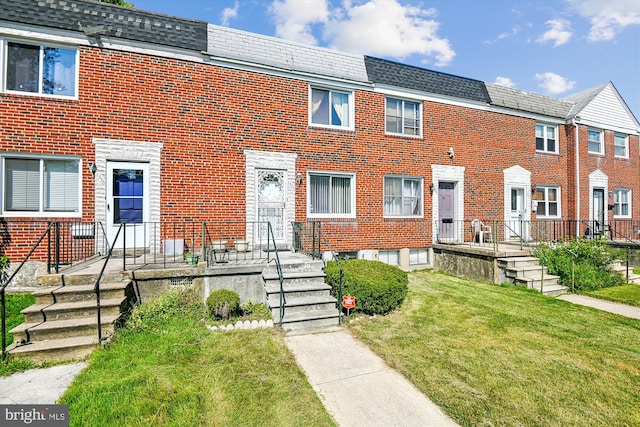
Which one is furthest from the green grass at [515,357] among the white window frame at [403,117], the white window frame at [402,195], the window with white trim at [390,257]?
the white window frame at [403,117]

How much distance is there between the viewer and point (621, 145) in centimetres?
1620

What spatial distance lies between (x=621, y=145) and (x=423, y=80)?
12683 millimetres

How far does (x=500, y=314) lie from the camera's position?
6.42 meters

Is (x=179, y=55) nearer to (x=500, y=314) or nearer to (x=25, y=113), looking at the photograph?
(x=25, y=113)

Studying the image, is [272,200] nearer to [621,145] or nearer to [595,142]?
[595,142]

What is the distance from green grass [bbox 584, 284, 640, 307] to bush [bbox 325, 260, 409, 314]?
5352mm

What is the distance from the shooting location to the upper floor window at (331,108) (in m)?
10.2

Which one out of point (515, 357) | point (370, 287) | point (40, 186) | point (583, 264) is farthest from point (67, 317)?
point (583, 264)

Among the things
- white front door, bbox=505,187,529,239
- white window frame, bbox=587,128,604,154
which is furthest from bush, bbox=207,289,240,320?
white window frame, bbox=587,128,604,154

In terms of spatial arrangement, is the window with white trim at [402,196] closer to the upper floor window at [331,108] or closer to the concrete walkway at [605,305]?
→ the upper floor window at [331,108]

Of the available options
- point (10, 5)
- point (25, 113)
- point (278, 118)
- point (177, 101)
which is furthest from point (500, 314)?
point (10, 5)

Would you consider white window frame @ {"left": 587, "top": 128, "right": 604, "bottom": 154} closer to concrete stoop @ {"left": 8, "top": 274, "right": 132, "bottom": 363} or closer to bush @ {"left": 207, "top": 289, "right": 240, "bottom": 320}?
bush @ {"left": 207, "top": 289, "right": 240, "bottom": 320}

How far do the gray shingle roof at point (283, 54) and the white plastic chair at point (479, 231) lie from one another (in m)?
6.67

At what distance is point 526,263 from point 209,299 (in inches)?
345
